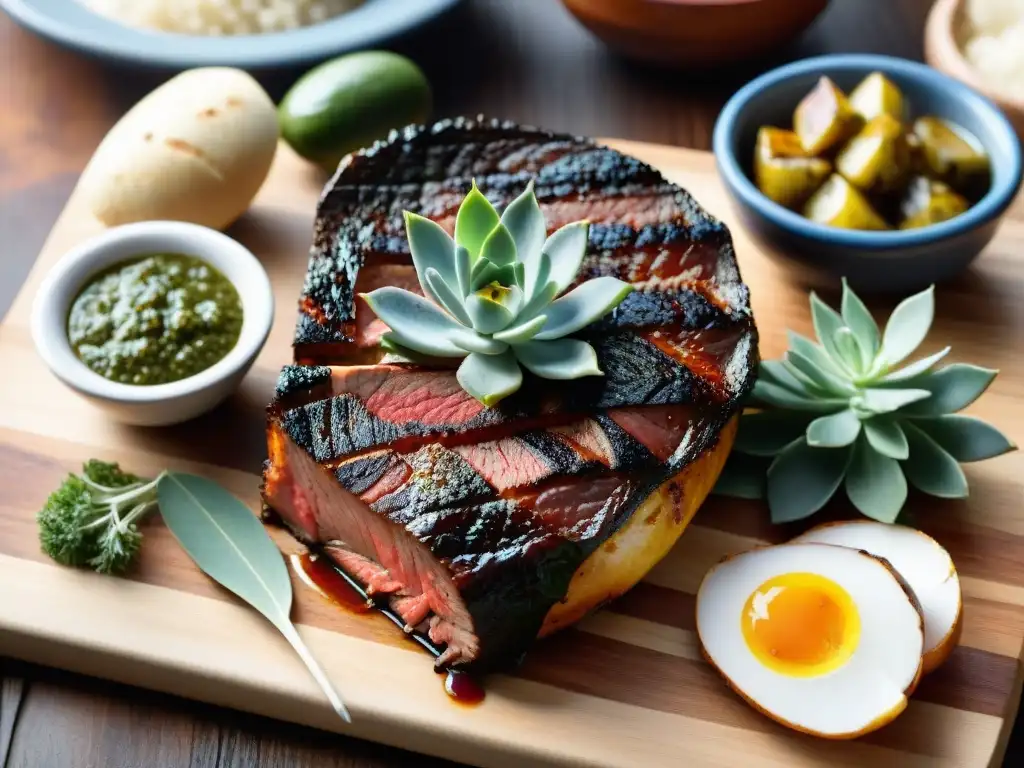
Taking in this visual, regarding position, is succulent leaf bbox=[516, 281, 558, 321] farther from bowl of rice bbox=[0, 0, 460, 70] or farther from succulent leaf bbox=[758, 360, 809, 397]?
bowl of rice bbox=[0, 0, 460, 70]

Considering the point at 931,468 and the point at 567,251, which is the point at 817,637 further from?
the point at 567,251

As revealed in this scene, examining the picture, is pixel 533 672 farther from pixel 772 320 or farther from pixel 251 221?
pixel 251 221

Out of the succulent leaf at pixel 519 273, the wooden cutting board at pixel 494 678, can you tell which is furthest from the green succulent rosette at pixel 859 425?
the succulent leaf at pixel 519 273

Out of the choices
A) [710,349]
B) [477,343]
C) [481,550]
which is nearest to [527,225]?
[477,343]

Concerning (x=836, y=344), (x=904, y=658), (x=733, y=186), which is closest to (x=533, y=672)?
(x=904, y=658)

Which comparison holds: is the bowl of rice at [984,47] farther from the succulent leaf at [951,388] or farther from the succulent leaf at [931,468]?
the succulent leaf at [931,468]

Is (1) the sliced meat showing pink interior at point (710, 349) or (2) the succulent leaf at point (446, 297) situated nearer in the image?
(2) the succulent leaf at point (446, 297)
